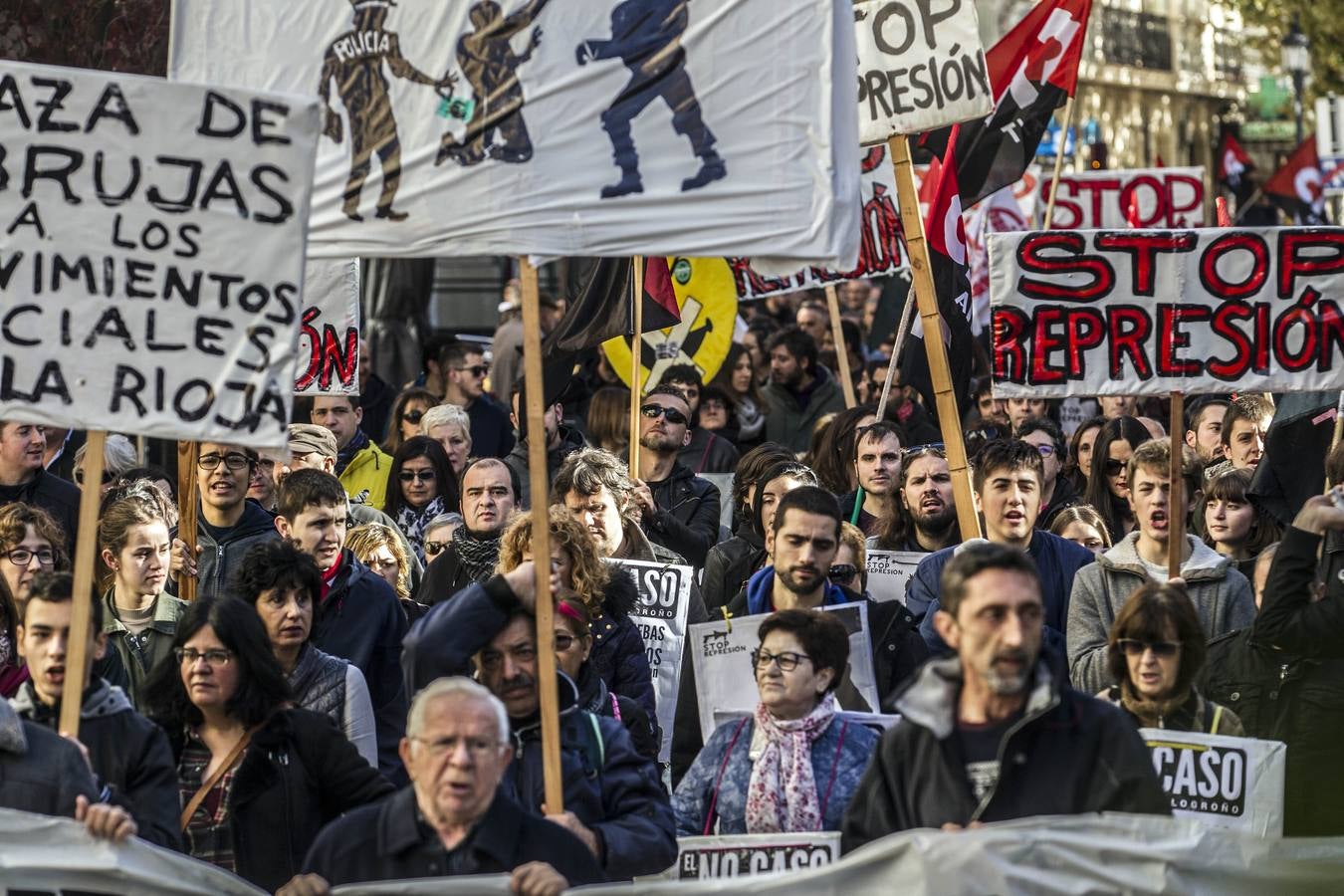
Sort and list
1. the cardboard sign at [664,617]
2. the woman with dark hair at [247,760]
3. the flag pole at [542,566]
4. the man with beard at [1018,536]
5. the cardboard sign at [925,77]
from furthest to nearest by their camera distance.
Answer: the cardboard sign at [925,77]
the cardboard sign at [664,617]
the man with beard at [1018,536]
the woman with dark hair at [247,760]
the flag pole at [542,566]

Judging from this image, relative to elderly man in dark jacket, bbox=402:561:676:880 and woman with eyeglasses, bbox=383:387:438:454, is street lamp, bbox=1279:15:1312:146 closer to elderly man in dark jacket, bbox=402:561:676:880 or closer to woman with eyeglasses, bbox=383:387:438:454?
woman with eyeglasses, bbox=383:387:438:454

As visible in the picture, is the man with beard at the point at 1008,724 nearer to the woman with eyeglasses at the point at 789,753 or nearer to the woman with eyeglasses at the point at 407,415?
the woman with eyeglasses at the point at 789,753

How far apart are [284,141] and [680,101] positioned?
119cm

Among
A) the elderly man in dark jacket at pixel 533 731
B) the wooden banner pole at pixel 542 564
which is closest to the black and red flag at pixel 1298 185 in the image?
the wooden banner pole at pixel 542 564

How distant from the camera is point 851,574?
8.22 metres

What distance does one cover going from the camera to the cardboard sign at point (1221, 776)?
6.74 meters

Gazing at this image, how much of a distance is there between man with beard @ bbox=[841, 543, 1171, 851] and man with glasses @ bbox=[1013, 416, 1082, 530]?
17.3 feet

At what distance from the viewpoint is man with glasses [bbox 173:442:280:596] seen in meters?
9.27

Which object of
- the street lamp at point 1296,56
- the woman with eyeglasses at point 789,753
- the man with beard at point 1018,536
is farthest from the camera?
the street lamp at point 1296,56

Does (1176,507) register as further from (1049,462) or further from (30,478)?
(30,478)

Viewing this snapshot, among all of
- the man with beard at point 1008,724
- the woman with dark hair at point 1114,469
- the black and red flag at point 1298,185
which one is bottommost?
the man with beard at point 1008,724

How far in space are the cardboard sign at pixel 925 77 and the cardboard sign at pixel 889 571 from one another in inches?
66.7

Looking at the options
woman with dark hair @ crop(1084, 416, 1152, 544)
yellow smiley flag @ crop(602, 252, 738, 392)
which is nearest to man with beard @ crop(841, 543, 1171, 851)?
woman with dark hair @ crop(1084, 416, 1152, 544)

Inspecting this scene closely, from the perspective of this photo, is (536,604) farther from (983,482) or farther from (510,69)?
(983,482)
